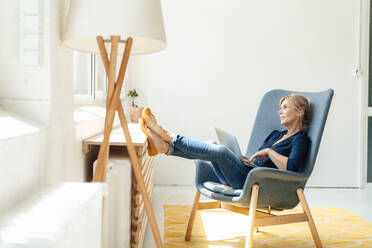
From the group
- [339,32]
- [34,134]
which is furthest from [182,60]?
[34,134]

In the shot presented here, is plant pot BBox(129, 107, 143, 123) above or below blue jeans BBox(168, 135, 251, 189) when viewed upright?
above

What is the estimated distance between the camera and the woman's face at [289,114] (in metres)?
2.39

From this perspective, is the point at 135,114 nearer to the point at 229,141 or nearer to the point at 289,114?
the point at 229,141

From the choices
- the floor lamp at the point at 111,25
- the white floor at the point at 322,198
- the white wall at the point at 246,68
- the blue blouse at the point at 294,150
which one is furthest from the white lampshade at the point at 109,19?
the white wall at the point at 246,68

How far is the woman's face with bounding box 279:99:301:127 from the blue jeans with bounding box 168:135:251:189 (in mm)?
414

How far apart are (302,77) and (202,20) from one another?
4.39 ft

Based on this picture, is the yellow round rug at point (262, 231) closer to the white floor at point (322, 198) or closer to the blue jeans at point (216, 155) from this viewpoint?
the white floor at point (322, 198)

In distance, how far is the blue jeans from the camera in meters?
2.16

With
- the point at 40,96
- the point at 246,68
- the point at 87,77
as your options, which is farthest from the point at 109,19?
the point at 246,68

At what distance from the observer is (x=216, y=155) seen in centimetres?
222

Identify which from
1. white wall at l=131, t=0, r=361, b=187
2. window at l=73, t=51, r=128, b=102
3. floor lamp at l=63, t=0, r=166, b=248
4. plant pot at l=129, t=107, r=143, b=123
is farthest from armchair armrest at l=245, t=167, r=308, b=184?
white wall at l=131, t=0, r=361, b=187

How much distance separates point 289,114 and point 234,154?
1.50 feet

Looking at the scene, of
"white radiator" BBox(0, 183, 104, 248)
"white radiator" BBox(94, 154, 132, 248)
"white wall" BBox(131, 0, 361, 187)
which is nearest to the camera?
"white radiator" BBox(0, 183, 104, 248)

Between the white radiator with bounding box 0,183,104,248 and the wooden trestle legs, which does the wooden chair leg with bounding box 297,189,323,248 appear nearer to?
the wooden trestle legs
